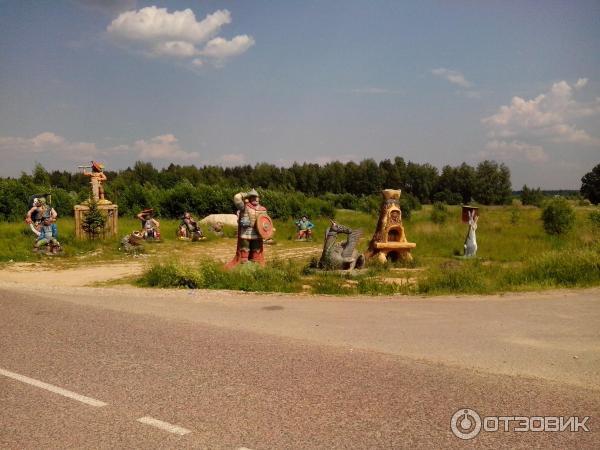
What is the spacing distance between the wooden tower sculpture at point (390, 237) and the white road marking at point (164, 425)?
465 inches

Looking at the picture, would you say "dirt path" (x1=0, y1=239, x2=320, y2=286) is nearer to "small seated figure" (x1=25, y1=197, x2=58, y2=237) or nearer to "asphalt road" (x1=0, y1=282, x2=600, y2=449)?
"small seated figure" (x1=25, y1=197, x2=58, y2=237)

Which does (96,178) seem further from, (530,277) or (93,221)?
(530,277)

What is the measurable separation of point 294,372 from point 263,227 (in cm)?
814

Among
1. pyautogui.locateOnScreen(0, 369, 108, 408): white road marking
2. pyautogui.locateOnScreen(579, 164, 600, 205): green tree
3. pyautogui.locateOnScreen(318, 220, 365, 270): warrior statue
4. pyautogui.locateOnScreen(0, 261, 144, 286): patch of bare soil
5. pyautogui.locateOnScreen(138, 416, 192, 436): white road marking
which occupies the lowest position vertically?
pyautogui.locateOnScreen(0, 261, 144, 286): patch of bare soil

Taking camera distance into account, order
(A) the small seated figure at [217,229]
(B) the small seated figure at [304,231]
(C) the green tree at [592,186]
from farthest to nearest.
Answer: (C) the green tree at [592,186]
(A) the small seated figure at [217,229]
(B) the small seated figure at [304,231]

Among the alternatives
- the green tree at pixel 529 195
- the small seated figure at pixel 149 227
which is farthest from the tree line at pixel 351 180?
the small seated figure at pixel 149 227

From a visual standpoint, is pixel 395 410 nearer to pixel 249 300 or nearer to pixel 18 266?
pixel 249 300

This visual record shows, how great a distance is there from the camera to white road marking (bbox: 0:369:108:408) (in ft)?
16.8

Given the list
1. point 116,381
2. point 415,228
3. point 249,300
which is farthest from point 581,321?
point 415,228

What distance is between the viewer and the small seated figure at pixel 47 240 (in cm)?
1859

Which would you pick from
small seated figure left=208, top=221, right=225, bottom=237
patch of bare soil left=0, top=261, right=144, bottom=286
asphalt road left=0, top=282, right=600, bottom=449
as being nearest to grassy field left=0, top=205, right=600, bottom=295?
small seated figure left=208, top=221, right=225, bottom=237

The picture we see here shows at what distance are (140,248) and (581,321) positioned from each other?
601 inches

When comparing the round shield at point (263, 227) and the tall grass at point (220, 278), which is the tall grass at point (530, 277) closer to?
the tall grass at point (220, 278)

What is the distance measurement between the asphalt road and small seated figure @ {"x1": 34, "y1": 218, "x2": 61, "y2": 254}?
961 centimetres
